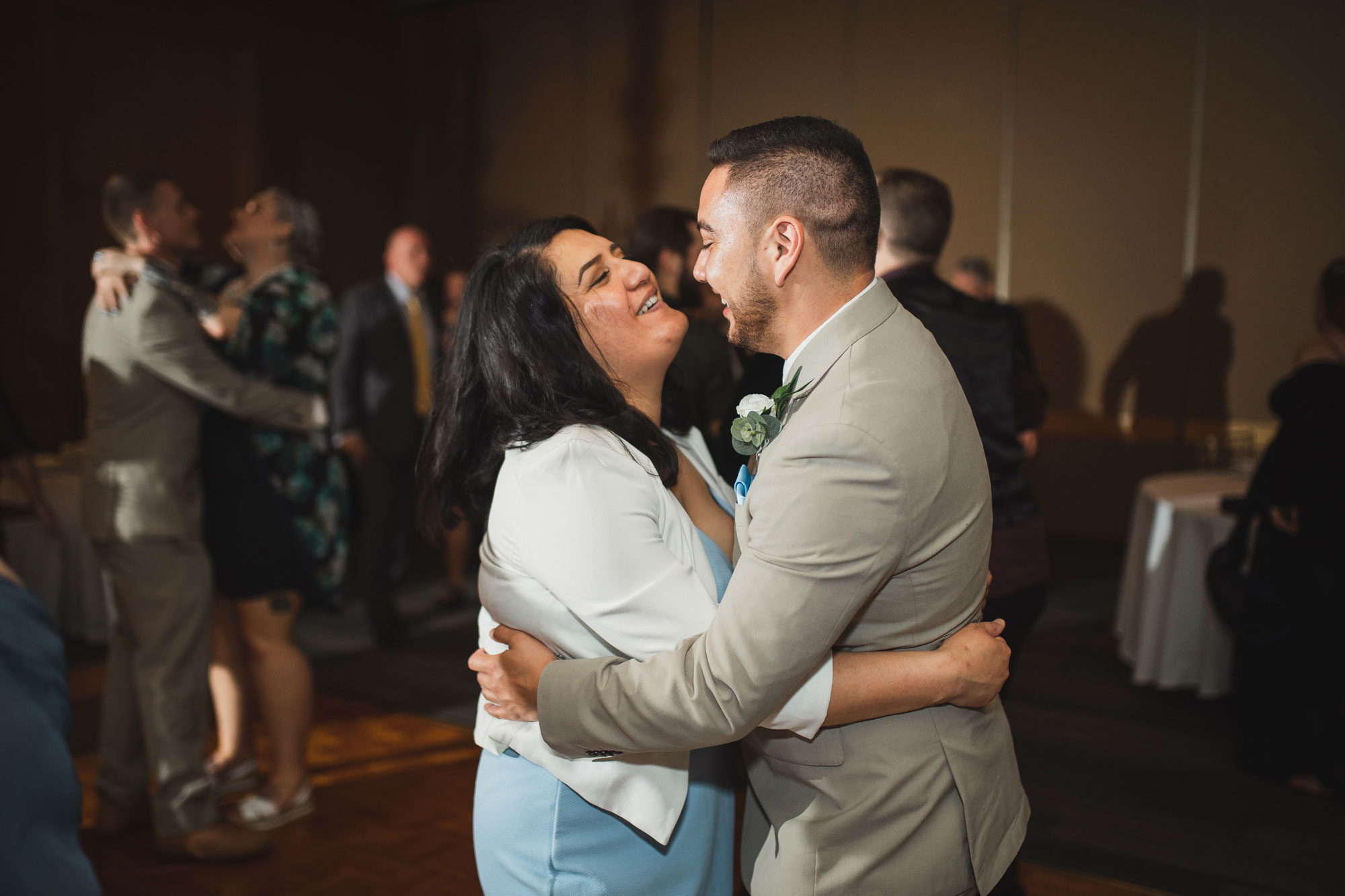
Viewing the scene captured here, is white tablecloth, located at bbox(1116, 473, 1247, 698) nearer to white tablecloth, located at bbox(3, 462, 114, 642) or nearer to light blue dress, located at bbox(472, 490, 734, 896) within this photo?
light blue dress, located at bbox(472, 490, 734, 896)

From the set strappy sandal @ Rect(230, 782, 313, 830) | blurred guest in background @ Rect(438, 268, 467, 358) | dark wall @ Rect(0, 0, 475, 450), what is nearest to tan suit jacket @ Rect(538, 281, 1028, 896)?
strappy sandal @ Rect(230, 782, 313, 830)

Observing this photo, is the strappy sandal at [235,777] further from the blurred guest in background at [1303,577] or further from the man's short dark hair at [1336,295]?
the man's short dark hair at [1336,295]

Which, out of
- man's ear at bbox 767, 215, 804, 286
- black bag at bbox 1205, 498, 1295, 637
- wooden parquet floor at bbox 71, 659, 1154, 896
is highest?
man's ear at bbox 767, 215, 804, 286

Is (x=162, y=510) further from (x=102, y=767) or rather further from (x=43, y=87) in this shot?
(x=43, y=87)

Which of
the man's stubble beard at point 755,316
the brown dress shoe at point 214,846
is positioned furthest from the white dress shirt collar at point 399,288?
the man's stubble beard at point 755,316

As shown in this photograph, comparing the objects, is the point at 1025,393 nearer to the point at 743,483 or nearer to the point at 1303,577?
the point at 1303,577

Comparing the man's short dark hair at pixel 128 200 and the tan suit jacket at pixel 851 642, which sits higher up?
the man's short dark hair at pixel 128 200

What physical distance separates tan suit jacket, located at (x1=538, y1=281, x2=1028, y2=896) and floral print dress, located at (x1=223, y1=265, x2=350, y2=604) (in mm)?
1867

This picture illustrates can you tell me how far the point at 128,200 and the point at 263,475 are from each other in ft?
2.62

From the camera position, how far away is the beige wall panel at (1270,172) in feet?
18.1

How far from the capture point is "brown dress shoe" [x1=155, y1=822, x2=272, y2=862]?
2.63m

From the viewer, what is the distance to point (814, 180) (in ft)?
3.66

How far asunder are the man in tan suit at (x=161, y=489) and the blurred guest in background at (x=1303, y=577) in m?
2.84

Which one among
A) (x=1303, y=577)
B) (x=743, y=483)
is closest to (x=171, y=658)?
(x=743, y=483)
